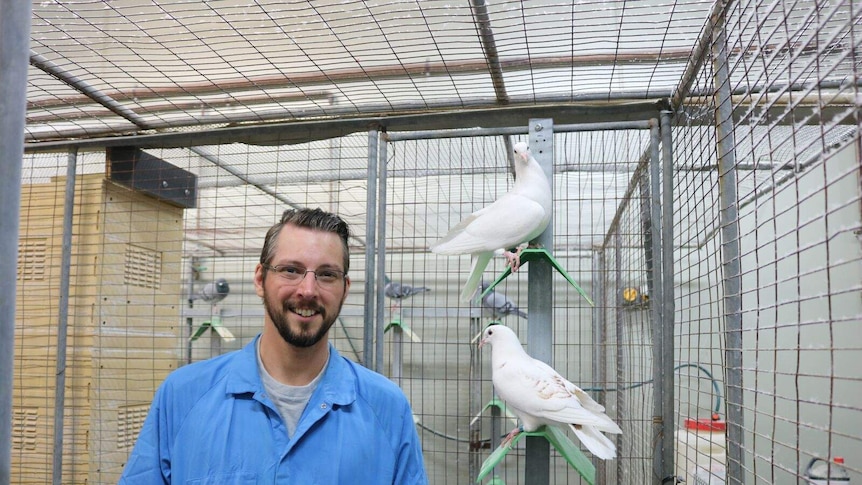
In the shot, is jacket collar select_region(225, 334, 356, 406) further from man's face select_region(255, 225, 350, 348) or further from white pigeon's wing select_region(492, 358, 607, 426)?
white pigeon's wing select_region(492, 358, 607, 426)

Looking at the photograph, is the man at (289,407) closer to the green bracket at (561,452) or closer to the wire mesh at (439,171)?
the green bracket at (561,452)

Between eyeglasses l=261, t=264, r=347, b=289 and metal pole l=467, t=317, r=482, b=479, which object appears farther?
metal pole l=467, t=317, r=482, b=479

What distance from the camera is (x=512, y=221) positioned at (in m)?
2.12

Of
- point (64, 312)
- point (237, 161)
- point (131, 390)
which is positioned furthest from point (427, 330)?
point (64, 312)

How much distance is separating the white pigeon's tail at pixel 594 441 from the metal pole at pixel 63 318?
7.54 feet

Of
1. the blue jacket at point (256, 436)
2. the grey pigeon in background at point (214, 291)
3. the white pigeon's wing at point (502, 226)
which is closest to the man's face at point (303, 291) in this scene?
the blue jacket at point (256, 436)

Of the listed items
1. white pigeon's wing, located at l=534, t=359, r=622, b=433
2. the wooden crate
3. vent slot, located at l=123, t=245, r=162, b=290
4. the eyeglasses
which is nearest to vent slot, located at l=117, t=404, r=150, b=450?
the wooden crate

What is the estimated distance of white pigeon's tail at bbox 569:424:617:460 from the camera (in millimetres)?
1979

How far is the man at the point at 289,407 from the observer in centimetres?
146

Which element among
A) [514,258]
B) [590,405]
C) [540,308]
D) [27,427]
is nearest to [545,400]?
A: [590,405]

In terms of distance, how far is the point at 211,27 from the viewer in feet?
7.15

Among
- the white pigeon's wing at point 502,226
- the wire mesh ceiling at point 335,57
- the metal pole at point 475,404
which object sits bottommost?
the metal pole at point 475,404

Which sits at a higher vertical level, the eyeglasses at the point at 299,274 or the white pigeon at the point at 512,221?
the white pigeon at the point at 512,221

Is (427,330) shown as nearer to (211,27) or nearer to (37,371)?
(37,371)
